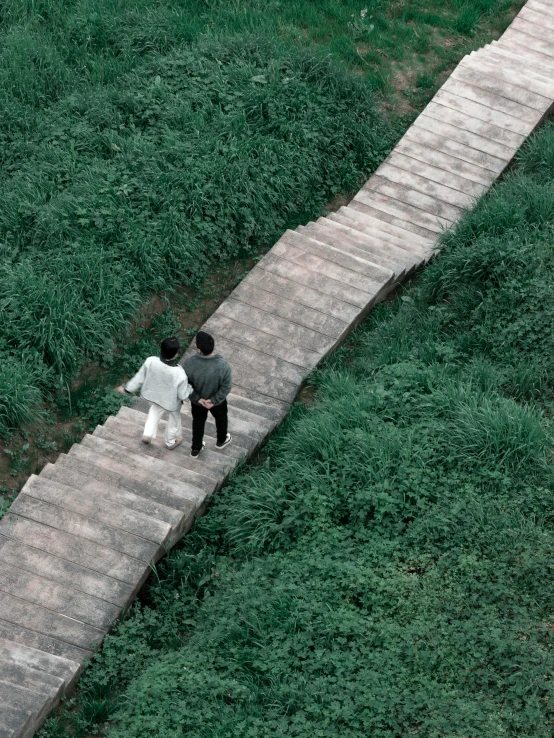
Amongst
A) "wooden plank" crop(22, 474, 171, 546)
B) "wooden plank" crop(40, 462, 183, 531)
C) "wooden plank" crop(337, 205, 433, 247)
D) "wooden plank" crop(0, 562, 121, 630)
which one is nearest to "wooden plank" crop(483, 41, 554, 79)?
"wooden plank" crop(337, 205, 433, 247)

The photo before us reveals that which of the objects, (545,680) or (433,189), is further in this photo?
(433,189)

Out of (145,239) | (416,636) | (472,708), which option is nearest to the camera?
(472,708)

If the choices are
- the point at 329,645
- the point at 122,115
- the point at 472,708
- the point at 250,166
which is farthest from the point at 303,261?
the point at 472,708

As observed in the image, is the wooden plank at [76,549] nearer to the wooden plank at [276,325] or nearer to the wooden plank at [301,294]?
the wooden plank at [276,325]

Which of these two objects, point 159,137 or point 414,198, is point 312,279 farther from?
point 159,137

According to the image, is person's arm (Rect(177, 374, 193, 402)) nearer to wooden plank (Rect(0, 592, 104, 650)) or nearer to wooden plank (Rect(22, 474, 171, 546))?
wooden plank (Rect(22, 474, 171, 546))

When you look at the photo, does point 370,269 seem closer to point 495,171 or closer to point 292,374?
point 292,374

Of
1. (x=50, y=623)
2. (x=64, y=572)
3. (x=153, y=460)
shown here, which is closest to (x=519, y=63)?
(x=153, y=460)
